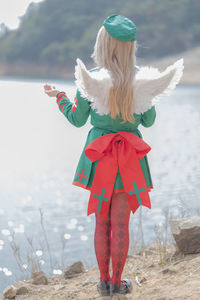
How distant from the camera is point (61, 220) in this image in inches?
189

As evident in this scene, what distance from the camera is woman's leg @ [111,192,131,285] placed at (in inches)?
81.9

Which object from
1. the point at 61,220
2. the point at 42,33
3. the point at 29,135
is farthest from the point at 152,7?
the point at 61,220

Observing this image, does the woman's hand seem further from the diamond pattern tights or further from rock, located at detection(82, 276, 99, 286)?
rock, located at detection(82, 276, 99, 286)

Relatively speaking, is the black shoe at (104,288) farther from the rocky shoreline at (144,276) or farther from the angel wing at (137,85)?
the angel wing at (137,85)

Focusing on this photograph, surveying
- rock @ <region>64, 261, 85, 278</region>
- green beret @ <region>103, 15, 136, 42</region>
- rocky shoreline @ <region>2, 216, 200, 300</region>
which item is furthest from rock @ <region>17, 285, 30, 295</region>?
green beret @ <region>103, 15, 136, 42</region>

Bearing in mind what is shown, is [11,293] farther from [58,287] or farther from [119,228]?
[119,228]

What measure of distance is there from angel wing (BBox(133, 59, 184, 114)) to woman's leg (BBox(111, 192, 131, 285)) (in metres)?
0.41

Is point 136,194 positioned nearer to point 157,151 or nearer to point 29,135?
point 157,151

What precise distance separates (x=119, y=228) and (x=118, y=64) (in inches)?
28.5

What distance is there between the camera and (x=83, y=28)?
45.2m

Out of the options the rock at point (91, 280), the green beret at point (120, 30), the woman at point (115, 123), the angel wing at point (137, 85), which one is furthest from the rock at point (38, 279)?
the green beret at point (120, 30)

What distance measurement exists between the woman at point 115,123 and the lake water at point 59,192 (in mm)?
1074

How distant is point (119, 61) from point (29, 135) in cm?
879

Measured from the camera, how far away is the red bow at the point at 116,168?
2.06 metres
